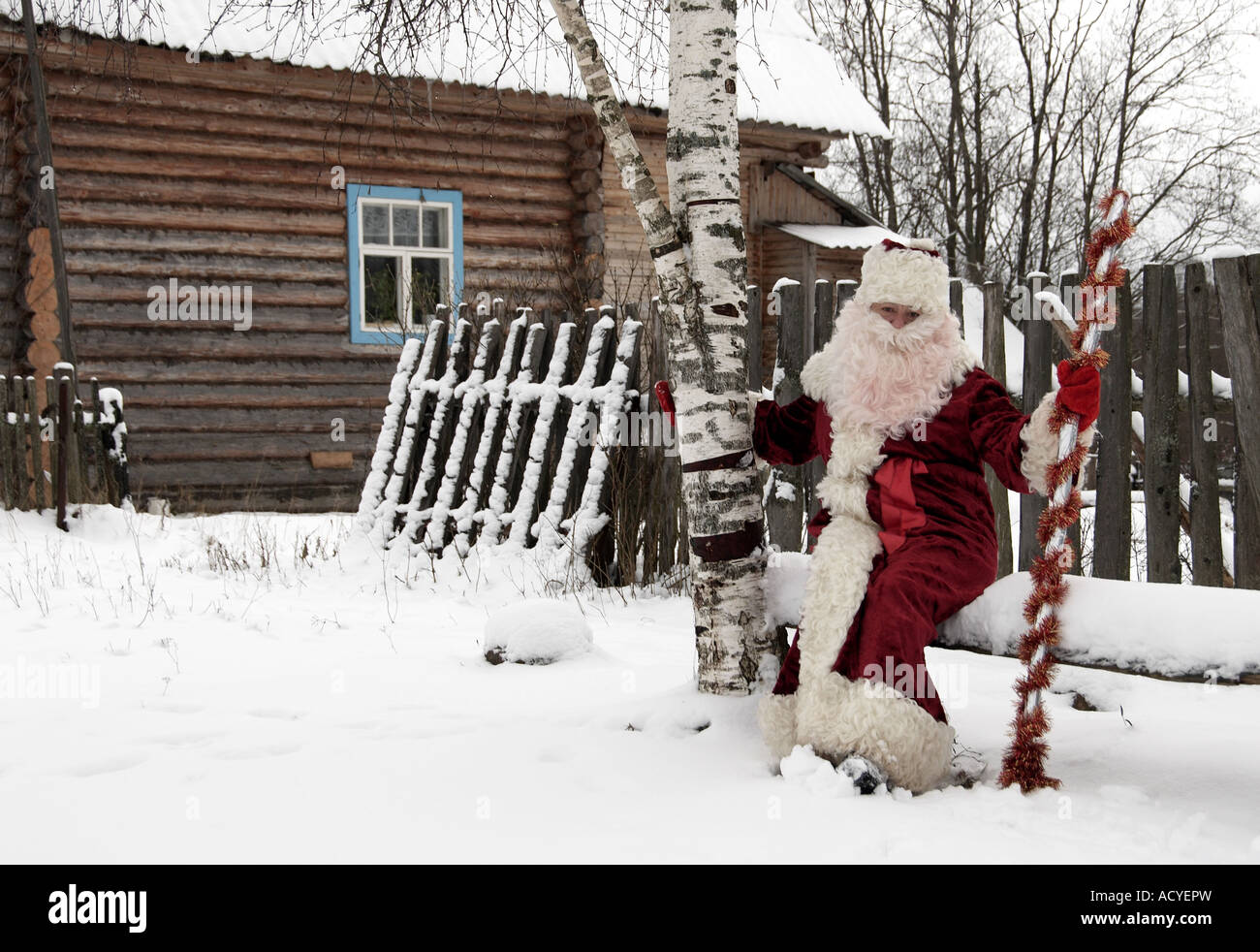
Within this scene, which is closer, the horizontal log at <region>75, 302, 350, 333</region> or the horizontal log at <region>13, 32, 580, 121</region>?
the horizontal log at <region>13, 32, 580, 121</region>

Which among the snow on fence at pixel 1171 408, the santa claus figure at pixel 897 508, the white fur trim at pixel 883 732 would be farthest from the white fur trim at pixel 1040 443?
the snow on fence at pixel 1171 408

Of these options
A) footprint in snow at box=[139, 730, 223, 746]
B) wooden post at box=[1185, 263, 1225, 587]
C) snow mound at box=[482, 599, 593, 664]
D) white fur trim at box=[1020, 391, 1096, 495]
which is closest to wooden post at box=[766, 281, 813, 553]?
snow mound at box=[482, 599, 593, 664]

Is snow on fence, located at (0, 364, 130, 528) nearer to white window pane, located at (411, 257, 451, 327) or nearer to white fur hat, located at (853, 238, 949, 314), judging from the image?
white window pane, located at (411, 257, 451, 327)

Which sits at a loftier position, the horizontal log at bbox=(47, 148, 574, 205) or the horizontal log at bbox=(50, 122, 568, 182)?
the horizontal log at bbox=(50, 122, 568, 182)

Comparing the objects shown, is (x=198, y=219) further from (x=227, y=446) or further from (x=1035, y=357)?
(x=1035, y=357)

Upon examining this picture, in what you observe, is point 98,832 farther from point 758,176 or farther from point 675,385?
point 758,176

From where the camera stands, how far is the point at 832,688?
2.76 m

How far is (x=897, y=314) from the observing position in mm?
3111

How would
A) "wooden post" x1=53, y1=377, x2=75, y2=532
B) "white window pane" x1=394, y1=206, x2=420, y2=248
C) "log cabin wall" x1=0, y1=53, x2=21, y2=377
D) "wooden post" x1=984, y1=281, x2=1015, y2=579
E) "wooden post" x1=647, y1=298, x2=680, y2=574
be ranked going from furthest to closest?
"white window pane" x1=394, y1=206, x2=420, y2=248, "log cabin wall" x1=0, y1=53, x2=21, y2=377, "wooden post" x1=53, y1=377, x2=75, y2=532, "wooden post" x1=647, y1=298, x2=680, y2=574, "wooden post" x1=984, y1=281, x2=1015, y2=579

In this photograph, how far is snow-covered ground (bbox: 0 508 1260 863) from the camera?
2389 mm

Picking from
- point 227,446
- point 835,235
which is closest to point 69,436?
point 227,446

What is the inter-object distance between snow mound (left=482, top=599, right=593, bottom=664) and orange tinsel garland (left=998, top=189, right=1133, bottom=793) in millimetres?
1934

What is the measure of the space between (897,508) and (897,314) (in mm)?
558
